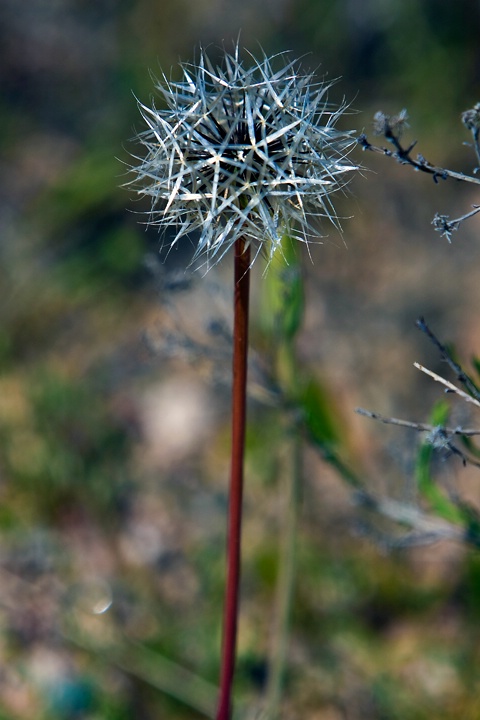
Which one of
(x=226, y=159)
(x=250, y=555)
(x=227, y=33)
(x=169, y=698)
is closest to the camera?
(x=226, y=159)

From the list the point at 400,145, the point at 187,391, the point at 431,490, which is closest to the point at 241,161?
Answer: the point at 400,145

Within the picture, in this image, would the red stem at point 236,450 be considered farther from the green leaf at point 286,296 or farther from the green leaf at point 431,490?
the green leaf at point 286,296

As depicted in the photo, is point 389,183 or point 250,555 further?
point 389,183

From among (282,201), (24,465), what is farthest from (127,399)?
(282,201)

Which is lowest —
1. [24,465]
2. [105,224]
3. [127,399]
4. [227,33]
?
[24,465]

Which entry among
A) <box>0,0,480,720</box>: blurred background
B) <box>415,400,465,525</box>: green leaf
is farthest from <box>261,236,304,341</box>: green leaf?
<box>415,400,465,525</box>: green leaf

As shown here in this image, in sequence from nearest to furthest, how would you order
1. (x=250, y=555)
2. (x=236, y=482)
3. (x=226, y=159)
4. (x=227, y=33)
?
(x=226, y=159) < (x=236, y=482) < (x=250, y=555) < (x=227, y=33)

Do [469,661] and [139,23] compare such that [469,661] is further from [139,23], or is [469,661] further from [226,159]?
[139,23]

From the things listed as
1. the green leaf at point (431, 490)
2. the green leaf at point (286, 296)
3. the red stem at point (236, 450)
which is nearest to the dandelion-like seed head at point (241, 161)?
the red stem at point (236, 450)

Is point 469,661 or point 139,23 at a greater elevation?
point 139,23
